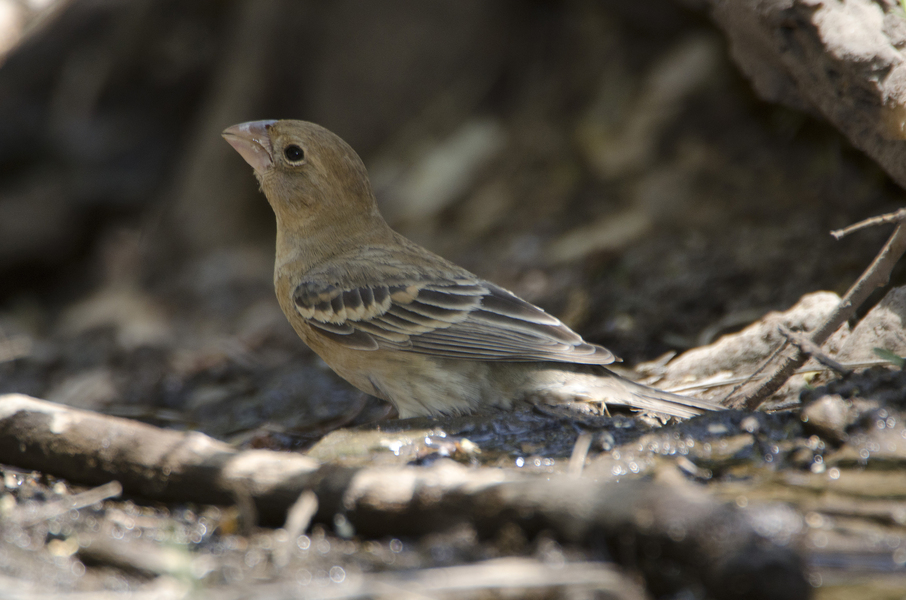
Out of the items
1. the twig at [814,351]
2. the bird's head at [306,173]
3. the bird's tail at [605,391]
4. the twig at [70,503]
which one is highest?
the bird's head at [306,173]

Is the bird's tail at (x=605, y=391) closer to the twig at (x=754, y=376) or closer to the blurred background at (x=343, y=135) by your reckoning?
the twig at (x=754, y=376)

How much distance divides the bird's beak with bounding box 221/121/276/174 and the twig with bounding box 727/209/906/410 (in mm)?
3112

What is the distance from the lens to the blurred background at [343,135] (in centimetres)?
628

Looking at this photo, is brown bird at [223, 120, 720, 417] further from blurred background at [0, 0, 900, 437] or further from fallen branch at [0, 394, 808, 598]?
blurred background at [0, 0, 900, 437]

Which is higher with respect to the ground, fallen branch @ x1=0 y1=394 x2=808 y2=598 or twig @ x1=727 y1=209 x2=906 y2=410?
twig @ x1=727 y1=209 x2=906 y2=410

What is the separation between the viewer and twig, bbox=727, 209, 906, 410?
336cm

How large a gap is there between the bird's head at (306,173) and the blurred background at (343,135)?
1379 mm

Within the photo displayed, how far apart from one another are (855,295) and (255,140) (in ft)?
11.2

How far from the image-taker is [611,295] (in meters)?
5.66

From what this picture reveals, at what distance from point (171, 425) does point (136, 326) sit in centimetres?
293

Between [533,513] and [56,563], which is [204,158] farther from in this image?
[533,513]

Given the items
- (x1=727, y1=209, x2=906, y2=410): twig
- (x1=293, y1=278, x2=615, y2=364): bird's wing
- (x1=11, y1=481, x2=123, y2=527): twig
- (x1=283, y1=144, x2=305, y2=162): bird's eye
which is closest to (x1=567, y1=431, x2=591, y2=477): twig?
(x1=293, y1=278, x2=615, y2=364): bird's wing

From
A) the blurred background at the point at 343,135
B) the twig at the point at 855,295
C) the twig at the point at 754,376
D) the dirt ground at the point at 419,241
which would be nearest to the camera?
the dirt ground at the point at 419,241

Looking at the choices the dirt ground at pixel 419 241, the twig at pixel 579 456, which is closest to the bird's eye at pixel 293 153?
the dirt ground at pixel 419 241
